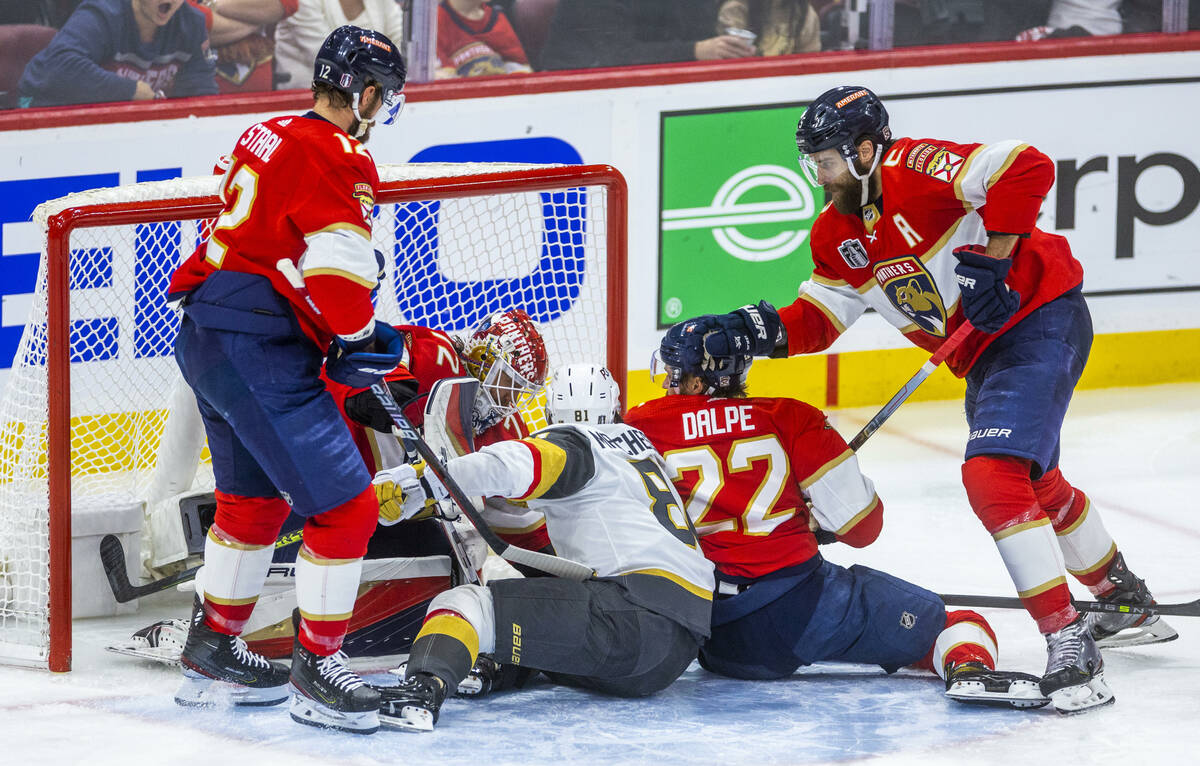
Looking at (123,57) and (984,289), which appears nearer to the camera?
(984,289)

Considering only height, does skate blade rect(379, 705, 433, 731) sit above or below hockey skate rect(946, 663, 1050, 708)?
below

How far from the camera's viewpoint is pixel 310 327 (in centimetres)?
321

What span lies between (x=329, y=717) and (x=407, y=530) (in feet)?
2.30

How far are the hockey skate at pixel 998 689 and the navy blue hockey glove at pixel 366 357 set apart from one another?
129 cm

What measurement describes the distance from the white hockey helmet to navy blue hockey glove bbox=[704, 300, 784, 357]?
0.25 metres

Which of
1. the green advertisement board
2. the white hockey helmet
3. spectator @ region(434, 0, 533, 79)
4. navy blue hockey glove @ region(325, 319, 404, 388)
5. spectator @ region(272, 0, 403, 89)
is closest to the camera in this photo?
navy blue hockey glove @ region(325, 319, 404, 388)

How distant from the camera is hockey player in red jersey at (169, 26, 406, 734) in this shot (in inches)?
121

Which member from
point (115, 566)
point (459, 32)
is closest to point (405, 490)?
point (115, 566)

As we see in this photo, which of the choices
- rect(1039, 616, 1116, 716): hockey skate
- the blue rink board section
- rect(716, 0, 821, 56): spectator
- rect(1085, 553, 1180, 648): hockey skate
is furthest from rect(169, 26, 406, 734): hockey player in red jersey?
rect(716, 0, 821, 56): spectator

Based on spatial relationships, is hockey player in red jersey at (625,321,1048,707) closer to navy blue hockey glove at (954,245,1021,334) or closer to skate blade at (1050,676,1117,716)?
skate blade at (1050,676,1117,716)

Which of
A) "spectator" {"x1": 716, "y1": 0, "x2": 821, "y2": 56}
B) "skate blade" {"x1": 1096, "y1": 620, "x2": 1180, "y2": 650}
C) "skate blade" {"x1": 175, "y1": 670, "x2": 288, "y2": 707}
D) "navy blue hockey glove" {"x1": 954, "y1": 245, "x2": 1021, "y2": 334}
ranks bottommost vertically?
"skate blade" {"x1": 175, "y1": 670, "x2": 288, "y2": 707}

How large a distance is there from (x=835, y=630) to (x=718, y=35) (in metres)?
2.91

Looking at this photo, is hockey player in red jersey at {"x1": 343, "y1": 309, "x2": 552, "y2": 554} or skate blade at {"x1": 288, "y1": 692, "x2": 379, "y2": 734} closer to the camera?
skate blade at {"x1": 288, "y1": 692, "x2": 379, "y2": 734}

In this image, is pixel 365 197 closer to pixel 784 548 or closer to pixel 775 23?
pixel 784 548
